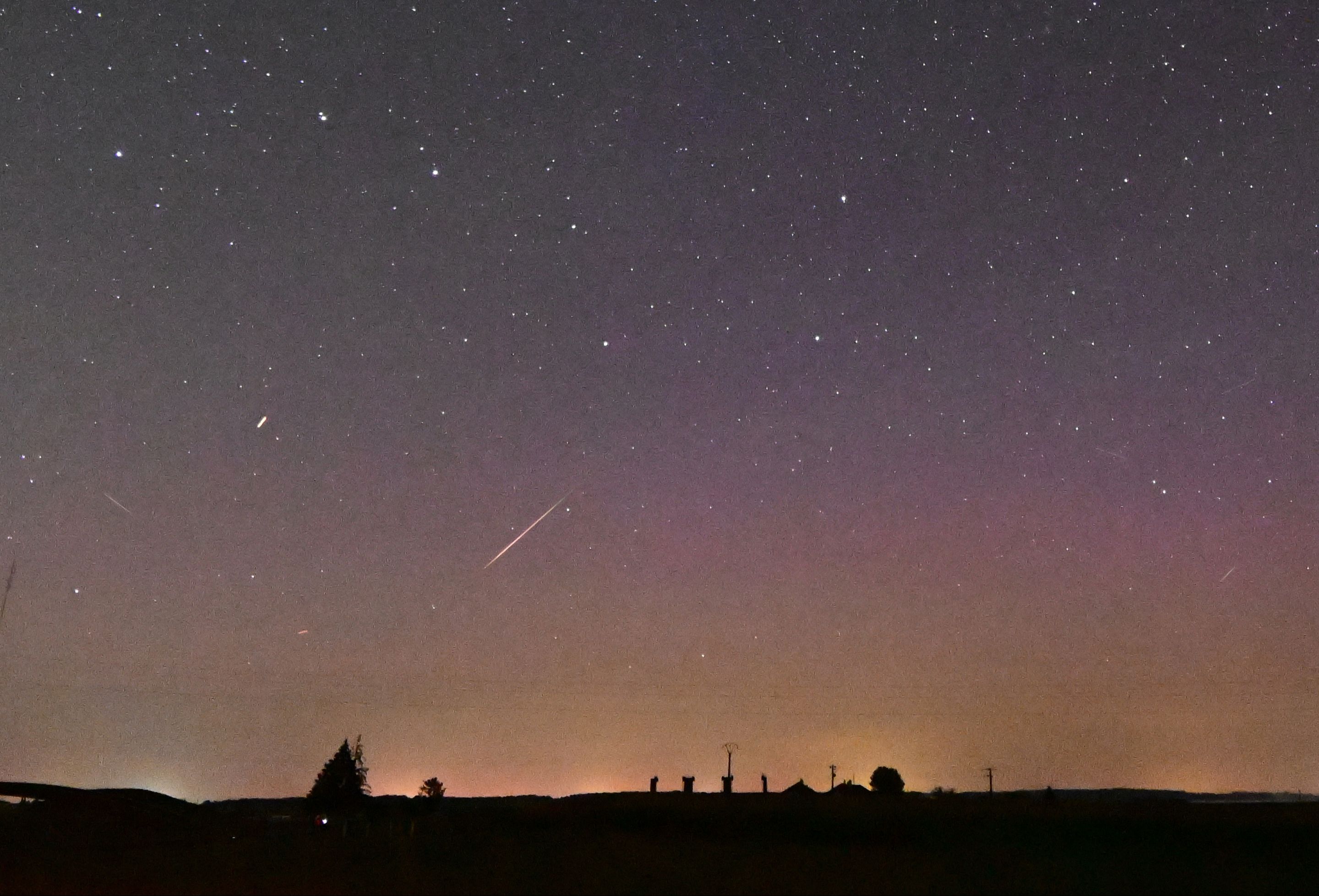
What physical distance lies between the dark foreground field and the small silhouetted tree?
3664 centimetres

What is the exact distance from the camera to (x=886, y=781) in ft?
233

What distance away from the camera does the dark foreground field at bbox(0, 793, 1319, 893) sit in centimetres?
2169

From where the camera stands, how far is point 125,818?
35.3 m

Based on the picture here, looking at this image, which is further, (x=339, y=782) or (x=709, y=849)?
(x=339, y=782)

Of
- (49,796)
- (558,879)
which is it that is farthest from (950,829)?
(49,796)

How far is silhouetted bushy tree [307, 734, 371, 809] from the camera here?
82125 millimetres

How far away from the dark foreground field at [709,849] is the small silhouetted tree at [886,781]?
3664cm

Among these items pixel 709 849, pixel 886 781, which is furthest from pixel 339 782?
pixel 709 849

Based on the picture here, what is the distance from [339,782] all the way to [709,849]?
223 ft

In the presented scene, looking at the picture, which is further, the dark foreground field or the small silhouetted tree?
the small silhouetted tree

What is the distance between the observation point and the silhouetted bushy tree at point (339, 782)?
8212 centimetres

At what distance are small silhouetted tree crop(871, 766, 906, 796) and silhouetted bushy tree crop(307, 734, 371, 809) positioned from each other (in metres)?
38.0

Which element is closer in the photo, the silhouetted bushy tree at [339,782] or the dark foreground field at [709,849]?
the dark foreground field at [709,849]

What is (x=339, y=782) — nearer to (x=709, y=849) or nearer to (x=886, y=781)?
(x=886, y=781)
